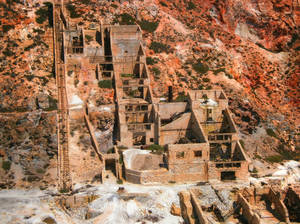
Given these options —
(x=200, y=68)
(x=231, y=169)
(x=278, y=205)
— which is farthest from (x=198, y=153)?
(x=200, y=68)

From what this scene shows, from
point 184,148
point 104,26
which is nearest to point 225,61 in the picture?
point 104,26

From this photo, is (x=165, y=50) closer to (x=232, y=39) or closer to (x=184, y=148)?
(x=232, y=39)

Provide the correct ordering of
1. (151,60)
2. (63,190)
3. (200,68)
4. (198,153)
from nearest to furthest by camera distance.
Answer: (63,190) < (198,153) < (151,60) < (200,68)

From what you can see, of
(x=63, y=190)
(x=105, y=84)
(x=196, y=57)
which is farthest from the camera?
(x=196, y=57)

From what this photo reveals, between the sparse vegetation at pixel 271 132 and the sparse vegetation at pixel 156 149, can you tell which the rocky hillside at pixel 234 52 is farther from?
the sparse vegetation at pixel 156 149

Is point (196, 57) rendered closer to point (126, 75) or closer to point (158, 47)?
point (158, 47)

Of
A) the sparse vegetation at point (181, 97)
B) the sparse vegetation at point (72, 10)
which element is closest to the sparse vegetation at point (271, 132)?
the sparse vegetation at point (181, 97)
